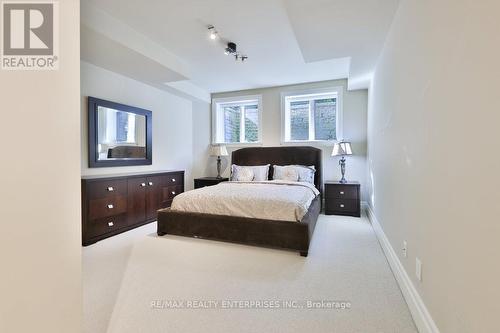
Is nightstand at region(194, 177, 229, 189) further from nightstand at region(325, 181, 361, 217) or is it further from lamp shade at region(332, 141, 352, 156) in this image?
lamp shade at region(332, 141, 352, 156)

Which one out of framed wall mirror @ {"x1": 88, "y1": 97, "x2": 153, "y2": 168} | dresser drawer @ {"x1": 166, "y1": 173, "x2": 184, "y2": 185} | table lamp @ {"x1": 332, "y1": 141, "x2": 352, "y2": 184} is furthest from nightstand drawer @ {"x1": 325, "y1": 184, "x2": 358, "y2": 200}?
framed wall mirror @ {"x1": 88, "y1": 97, "x2": 153, "y2": 168}

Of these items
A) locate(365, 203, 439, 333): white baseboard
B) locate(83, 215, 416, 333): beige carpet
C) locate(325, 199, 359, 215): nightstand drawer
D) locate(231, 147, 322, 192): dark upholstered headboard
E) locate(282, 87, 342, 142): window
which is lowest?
locate(83, 215, 416, 333): beige carpet

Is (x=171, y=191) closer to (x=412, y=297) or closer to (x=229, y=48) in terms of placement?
(x=229, y=48)

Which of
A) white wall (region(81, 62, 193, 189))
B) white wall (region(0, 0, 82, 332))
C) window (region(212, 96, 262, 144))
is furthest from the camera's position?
window (region(212, 96, 262, 144))

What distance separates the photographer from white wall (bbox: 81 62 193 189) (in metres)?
3.52

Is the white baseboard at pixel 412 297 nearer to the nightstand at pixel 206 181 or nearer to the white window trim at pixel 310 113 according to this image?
the white window trim at pixel 310 113

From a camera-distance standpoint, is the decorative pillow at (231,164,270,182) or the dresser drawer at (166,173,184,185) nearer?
the dresser drawer at (166,173,184,185)

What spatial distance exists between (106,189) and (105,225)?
1.63ft

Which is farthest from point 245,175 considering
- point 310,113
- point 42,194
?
point 42,194

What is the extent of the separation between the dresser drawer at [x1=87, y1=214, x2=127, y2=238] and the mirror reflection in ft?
3.04

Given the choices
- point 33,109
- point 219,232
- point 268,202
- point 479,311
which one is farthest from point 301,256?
point 33,109

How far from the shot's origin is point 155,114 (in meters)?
4.80

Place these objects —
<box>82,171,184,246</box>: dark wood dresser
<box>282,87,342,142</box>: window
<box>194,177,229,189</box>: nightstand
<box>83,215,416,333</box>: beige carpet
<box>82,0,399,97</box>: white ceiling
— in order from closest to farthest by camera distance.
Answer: <box>83,215,416,333</box>: beige carpet < <box>82,0,399,97</box>: white ceiling < <box>82,171,184,246</box>: dark wood dresser < <box>282,87,342,142</box>: window < <box>194,177,229,189</box>: nightstand

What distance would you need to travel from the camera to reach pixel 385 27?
8.63ft
